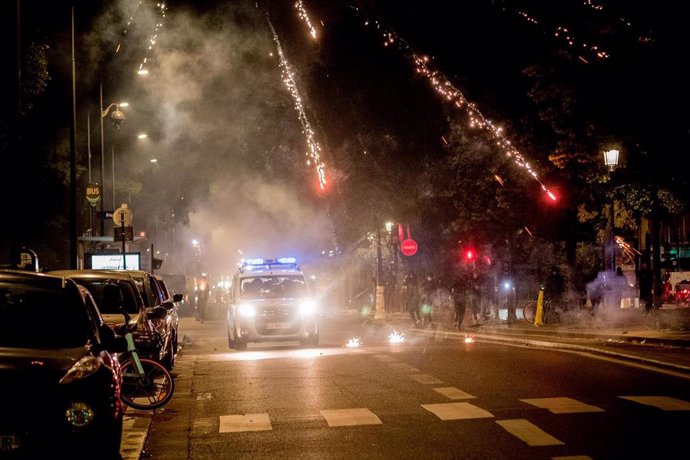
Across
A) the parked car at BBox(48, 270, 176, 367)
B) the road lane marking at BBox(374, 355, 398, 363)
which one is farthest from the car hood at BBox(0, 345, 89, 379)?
the road lane marking at BBox(374, 355, 398, 363)

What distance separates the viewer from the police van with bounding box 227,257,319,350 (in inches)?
887

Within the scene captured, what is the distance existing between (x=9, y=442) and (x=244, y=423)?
4.59m

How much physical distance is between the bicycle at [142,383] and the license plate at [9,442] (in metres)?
5.42

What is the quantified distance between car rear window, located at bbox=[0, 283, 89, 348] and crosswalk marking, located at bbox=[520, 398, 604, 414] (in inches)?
225

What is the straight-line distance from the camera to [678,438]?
372 inches

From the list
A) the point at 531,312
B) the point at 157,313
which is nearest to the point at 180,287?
the point at 531,312

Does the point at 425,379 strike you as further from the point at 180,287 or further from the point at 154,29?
the point at 180,287

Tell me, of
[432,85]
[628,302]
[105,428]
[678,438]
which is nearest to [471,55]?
[432,85]

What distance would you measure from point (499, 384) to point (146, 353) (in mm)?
4904

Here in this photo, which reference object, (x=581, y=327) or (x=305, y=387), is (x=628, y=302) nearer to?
(x=581, y=327)

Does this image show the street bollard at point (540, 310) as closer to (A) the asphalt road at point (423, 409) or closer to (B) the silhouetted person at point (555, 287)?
(B) the silhouetted person at point (555, 287)

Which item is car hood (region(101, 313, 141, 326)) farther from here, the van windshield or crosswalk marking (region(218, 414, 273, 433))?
the van windshield

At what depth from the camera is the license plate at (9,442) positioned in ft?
21.9

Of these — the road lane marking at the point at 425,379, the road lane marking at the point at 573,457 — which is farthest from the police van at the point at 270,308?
the road lane marking at the point at 573,457
